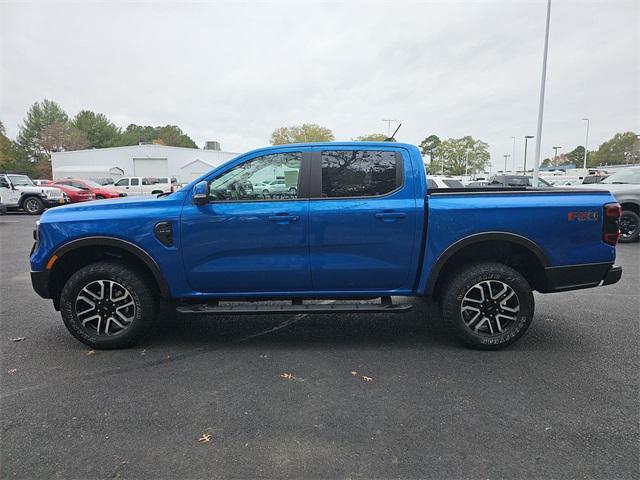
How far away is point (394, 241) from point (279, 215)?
107 cm

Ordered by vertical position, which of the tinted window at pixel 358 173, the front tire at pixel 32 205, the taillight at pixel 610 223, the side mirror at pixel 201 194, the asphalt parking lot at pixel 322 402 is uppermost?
the tinted window at pixel 358 173

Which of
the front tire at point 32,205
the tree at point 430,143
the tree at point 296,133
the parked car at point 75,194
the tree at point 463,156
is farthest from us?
the tree at point 430,143

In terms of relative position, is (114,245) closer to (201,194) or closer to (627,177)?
(201,194)

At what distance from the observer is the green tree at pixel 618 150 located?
3511 inches

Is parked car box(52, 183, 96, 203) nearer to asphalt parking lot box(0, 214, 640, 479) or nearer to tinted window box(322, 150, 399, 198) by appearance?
asphalt parking lot box(0, 214, 640, 479)

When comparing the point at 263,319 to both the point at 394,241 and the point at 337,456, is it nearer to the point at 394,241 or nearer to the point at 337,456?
the point at 394,241

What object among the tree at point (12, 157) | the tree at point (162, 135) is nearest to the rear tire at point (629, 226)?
the tree at point (12, 157)

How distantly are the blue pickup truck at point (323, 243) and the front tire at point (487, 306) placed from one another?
0.04ft

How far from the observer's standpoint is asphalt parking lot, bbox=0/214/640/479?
2391mm

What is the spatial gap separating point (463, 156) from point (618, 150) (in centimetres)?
3217

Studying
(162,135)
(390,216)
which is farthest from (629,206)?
(162,135)

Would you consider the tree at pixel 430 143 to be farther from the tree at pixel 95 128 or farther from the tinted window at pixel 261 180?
the tinted window at pixel 261 180

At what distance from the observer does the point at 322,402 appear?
3.03 m

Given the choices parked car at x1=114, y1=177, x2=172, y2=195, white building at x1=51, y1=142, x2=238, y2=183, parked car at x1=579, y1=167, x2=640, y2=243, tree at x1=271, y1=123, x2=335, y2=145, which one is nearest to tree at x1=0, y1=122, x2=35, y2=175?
white building at x1=51, y1=142, x2=238, y2=183
